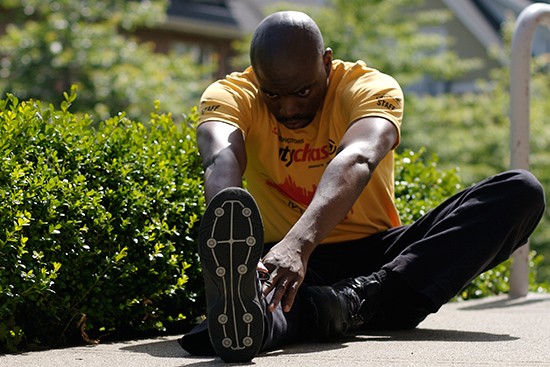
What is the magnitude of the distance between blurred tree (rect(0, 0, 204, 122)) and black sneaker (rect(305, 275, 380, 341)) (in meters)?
10.2

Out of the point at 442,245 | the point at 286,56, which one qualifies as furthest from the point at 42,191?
the point at 442,245

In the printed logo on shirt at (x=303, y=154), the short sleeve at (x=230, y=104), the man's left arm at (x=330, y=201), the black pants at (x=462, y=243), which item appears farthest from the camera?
the printed logo on shirt at (x=303, y=154)

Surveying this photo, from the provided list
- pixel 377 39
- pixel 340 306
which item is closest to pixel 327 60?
pixel 340 306

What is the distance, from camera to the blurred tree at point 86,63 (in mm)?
12688

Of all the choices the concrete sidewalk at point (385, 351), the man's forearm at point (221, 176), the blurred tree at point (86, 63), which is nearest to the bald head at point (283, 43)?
the man's forearm at point (221, 176)

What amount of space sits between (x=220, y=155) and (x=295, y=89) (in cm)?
45

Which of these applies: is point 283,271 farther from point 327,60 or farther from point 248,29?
point 248,29

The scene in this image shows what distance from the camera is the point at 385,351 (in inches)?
98.3

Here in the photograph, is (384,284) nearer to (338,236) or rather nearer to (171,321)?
(338,236)

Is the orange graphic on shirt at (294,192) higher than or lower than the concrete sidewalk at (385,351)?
higher

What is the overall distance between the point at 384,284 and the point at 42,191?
1.38 m

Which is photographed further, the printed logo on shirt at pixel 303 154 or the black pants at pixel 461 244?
the printed logo on shirt at pixel 303 154

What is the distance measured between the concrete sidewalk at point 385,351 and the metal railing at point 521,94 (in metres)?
1.23

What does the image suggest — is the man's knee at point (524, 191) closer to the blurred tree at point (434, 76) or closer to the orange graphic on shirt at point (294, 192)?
the orange graphic on shirt at point (294, 192)
